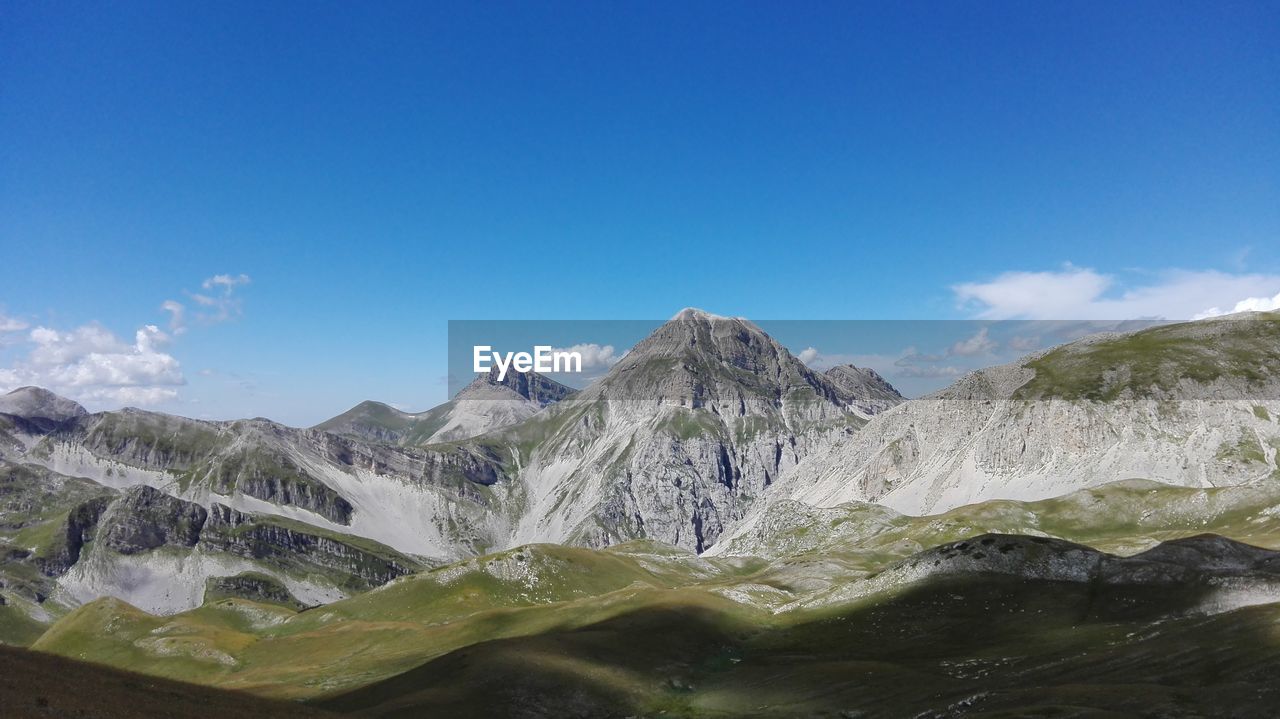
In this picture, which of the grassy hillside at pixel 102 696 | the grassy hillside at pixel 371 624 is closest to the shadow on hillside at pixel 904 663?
the grassy hillside at pixel 371 624

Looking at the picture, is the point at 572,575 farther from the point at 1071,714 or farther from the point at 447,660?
the point at 1071,714

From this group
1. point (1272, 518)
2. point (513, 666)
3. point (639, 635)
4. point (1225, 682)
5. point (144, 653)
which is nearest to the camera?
point (1225, 682)

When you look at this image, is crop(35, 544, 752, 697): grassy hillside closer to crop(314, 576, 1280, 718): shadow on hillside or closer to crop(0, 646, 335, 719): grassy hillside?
crop(314, 576, 1280, 718): shadow on hillside

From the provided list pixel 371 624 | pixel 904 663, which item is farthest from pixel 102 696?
pixel 371 624

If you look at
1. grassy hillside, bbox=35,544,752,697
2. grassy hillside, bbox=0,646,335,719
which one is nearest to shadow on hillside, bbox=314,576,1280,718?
grassy hillside, bbox=35,544,752,697

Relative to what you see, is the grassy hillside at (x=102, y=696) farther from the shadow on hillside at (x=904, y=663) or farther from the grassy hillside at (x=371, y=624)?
the grassy hillside at (x=371, y=624)

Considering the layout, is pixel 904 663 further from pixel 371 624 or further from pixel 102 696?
pixel 371 624

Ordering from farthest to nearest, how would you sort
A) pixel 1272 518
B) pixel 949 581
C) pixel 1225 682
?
pixel 1272 518
pixel 949 581
pixel 1225 682

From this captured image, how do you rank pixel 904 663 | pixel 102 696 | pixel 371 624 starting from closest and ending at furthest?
pixel 102 696
pixel 904 663
pixel 371 624

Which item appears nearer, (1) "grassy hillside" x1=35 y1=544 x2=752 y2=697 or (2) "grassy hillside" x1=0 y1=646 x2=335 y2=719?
(2) "grassy hillside" x1=0 y1=646 x2=335 y2=719

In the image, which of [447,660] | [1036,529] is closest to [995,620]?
[447,660]

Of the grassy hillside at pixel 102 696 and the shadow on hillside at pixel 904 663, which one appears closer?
the grassy hillside at pixel 102 696
